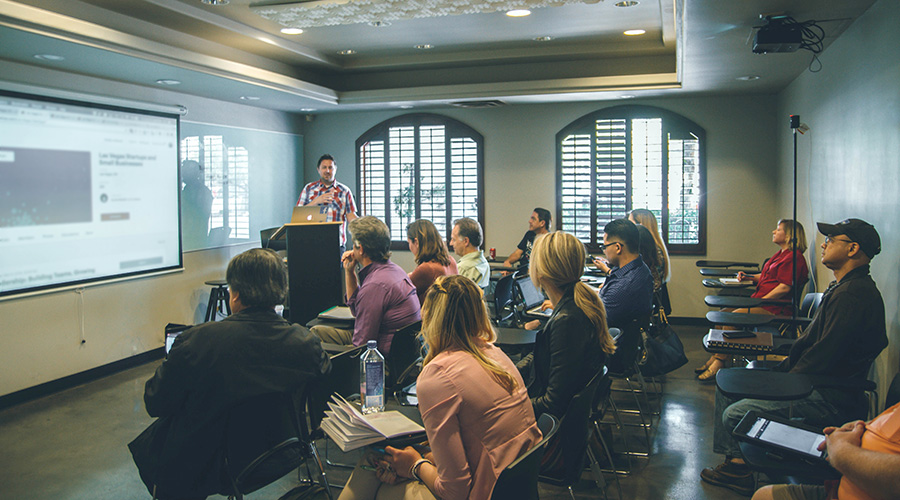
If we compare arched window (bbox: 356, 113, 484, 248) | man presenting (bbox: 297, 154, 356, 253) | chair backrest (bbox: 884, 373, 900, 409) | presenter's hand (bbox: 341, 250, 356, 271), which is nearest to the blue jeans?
chair backrest (bbox: 884, 373, 900, 409)

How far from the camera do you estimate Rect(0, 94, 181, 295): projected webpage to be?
4812 millimetres

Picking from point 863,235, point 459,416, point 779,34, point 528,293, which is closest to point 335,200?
point 528,293

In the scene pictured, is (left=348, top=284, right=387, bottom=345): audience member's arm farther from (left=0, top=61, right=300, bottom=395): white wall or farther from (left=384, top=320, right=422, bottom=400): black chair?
(left=0, top=61, right=300, bottom=395): white wall

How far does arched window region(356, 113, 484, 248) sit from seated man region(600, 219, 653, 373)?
13.5 ft

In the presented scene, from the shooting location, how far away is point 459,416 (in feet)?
6.18

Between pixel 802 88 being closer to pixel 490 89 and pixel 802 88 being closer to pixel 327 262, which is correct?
pixel 490 89

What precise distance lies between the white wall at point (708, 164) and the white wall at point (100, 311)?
248 centimetres

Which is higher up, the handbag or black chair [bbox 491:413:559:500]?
black chair [bbox 491:413:559:500]

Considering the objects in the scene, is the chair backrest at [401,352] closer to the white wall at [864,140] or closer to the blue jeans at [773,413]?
the blue jeans at [773,413]

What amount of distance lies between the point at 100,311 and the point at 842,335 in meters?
5.54

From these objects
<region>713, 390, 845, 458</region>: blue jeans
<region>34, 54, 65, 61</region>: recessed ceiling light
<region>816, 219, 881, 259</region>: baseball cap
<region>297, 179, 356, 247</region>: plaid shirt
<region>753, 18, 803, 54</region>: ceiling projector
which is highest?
<region>34, 54, 65, 61</region>: recessed ceiling light

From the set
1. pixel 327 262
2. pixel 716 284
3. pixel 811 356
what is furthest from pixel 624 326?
pixel 327 262

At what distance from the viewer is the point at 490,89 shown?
6953mm

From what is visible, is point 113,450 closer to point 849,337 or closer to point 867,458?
point 867,458
